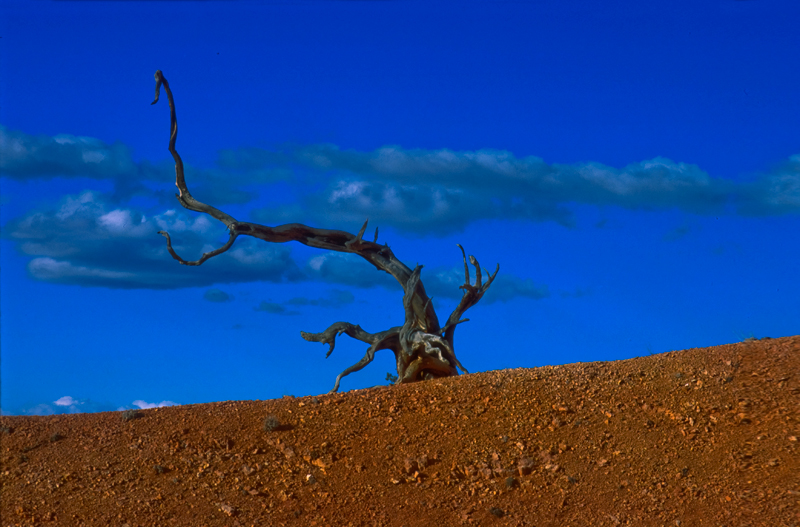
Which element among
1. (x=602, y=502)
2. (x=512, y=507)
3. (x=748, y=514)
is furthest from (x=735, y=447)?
(x=512, y=507)

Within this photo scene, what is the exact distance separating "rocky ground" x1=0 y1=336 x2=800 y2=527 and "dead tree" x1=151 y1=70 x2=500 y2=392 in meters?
2.98

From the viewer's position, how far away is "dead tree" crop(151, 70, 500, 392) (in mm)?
17062

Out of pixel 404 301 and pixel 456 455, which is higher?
pixel 404 301

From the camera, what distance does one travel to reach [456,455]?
11562 mm

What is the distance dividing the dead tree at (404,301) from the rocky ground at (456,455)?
2.98 meters

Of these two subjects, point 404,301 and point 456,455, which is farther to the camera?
point 404,301

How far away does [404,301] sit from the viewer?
17281 millimetres

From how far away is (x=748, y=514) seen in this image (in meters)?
10.1

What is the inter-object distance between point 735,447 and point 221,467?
8.35 m

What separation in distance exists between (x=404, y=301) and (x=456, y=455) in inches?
243

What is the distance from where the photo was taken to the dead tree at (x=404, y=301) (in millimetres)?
17062

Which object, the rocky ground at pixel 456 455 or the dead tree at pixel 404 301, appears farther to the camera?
the dead tree at pixel 404 301

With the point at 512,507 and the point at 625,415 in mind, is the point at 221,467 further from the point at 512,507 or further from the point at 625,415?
the point at 625,415

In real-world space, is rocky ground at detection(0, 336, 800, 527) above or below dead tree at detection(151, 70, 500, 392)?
below
